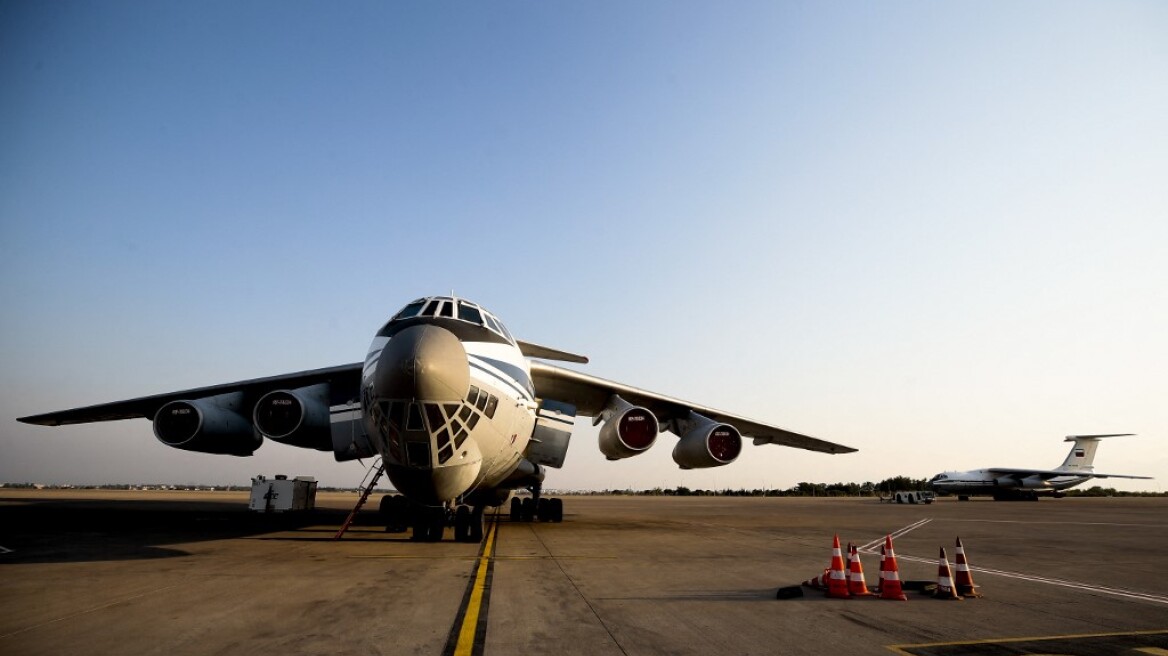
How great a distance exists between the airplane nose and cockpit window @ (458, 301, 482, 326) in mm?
1619

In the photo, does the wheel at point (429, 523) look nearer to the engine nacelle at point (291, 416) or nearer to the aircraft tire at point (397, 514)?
the aircraft tire at point (397, 514)

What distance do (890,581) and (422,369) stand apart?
16.6 feet

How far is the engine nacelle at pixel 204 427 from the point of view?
10922 mm

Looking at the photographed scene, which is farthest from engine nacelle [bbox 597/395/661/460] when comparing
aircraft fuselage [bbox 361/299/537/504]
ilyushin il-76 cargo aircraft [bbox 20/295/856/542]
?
aircraft fuselage [bbox 361/299/537/504]

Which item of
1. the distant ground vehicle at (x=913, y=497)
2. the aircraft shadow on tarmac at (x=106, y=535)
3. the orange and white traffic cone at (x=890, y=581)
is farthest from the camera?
the distant ground vehicle at (x=913, y=497)

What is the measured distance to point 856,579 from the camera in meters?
5.80

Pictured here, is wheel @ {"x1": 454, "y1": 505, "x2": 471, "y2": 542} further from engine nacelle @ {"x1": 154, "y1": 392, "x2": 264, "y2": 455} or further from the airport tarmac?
engine nacelle @ {"x1": 154, "y1": 392, "x2": 264, "y2": 455}

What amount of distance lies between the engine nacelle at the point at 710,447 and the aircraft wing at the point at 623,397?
116cm

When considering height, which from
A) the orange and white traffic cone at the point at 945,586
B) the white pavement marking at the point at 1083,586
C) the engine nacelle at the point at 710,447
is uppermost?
the engine nacelle at the point at 710,447

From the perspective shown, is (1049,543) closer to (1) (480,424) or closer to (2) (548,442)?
(2) (548,442)

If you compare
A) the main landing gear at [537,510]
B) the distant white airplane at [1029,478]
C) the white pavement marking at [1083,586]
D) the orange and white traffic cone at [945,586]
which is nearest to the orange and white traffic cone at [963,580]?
the orange and white traffic cone at [945,586]

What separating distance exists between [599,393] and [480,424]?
6175 mm

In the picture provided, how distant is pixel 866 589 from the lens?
5.79 metres

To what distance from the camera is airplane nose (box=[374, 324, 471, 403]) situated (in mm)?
6723
